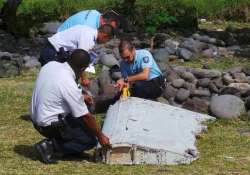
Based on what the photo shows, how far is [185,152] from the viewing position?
24.3 feet

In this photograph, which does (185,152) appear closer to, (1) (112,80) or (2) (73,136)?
(2) (73,136)

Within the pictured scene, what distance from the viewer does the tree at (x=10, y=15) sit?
19.3 m

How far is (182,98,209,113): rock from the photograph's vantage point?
32.4ft

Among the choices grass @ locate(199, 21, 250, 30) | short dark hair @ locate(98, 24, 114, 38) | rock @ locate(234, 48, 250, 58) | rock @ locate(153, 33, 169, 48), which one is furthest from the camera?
grass @ locate(199, 21, 250, 30)

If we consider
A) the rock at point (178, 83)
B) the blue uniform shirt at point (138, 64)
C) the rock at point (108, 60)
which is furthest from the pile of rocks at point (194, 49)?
the blue uniform shirt at point (138, 64)

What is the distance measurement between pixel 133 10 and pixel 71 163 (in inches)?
576

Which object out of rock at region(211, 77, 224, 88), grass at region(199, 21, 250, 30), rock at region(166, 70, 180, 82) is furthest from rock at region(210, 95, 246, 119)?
grass at region(199, 21, 250, 30)

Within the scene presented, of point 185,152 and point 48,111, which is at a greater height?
point 48,111

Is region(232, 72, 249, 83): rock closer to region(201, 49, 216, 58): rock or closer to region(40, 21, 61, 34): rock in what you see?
region(201, 49, 216, 58): rock

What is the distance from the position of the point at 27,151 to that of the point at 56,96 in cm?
106

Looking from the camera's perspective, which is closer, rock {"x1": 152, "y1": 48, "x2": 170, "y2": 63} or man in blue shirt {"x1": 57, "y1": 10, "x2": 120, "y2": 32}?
man in blue shirt {"x1": 57, "y1": 10, "x2": 120, "y2": 32}

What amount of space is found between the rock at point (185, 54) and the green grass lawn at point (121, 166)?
5505 mm

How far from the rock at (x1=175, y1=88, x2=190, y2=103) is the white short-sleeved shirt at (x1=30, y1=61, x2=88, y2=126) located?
3.29 metres

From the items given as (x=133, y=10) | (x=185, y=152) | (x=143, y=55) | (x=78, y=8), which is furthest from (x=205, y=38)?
(x=185, y=152)
